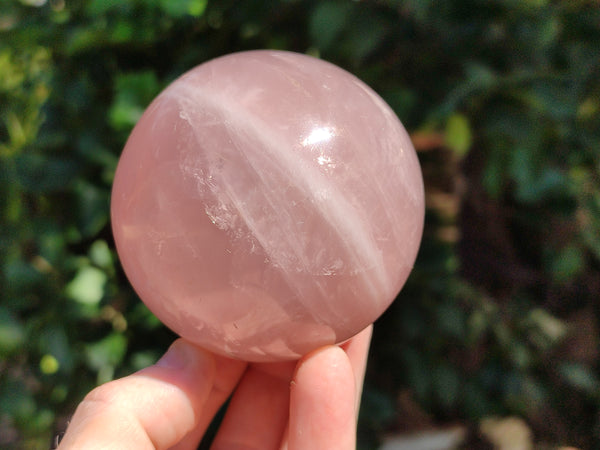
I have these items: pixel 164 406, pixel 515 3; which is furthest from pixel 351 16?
pixel 164 406

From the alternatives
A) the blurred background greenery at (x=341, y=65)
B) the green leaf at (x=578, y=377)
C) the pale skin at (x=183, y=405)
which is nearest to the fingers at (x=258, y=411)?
the pale skin at (x=183, y=405)

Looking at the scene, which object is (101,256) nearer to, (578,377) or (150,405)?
(150,405)

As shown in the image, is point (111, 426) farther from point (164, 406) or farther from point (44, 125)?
point (44, 125)

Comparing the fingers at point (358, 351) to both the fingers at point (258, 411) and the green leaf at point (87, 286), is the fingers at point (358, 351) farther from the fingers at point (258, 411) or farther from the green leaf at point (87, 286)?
the green leaf at point (87, 286)

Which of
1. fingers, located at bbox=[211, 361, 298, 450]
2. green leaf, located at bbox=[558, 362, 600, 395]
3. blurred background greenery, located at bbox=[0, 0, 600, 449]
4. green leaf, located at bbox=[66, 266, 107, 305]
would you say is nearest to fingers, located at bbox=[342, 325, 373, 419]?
fingers, located at bbox=[211, 361, 298, 450]

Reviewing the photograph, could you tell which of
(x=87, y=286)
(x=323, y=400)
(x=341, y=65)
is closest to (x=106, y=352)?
(x=87, y=286)
